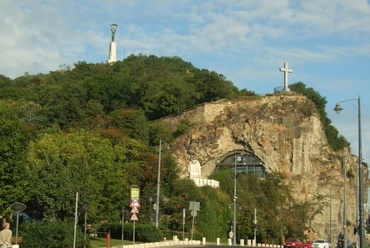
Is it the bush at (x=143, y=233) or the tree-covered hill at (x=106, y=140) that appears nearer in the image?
the tree-covered hill at (x=106, y=140)

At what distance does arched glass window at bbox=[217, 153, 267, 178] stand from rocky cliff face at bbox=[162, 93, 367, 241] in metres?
0.80

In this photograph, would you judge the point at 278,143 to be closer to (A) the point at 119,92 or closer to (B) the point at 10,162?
(A) the point at 119,92

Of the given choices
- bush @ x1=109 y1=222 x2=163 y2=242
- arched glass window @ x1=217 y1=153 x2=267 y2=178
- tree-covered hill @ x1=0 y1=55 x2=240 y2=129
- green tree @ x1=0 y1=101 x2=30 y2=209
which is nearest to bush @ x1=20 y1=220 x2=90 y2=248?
green tree @ x1=0 y1=101 x2=30 y2=209

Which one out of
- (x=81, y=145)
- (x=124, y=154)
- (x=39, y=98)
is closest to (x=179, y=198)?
(x=124, y=154)

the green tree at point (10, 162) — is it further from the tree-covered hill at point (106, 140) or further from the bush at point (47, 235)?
the bush at point (47, 235)

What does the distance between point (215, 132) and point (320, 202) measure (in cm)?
1850

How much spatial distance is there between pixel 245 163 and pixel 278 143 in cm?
582

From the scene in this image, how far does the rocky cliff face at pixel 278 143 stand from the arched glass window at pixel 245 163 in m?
0.80

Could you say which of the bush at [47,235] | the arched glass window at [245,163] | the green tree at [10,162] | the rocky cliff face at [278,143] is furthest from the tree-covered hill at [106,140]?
the bush at [47,235]

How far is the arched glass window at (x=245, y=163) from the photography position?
293ft

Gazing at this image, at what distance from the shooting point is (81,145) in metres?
55.4

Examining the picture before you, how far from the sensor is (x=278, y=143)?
3492 inches

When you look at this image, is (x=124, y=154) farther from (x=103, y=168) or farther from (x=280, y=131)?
(x=280, y=131)

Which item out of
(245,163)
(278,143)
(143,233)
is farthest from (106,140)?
(278,143)
